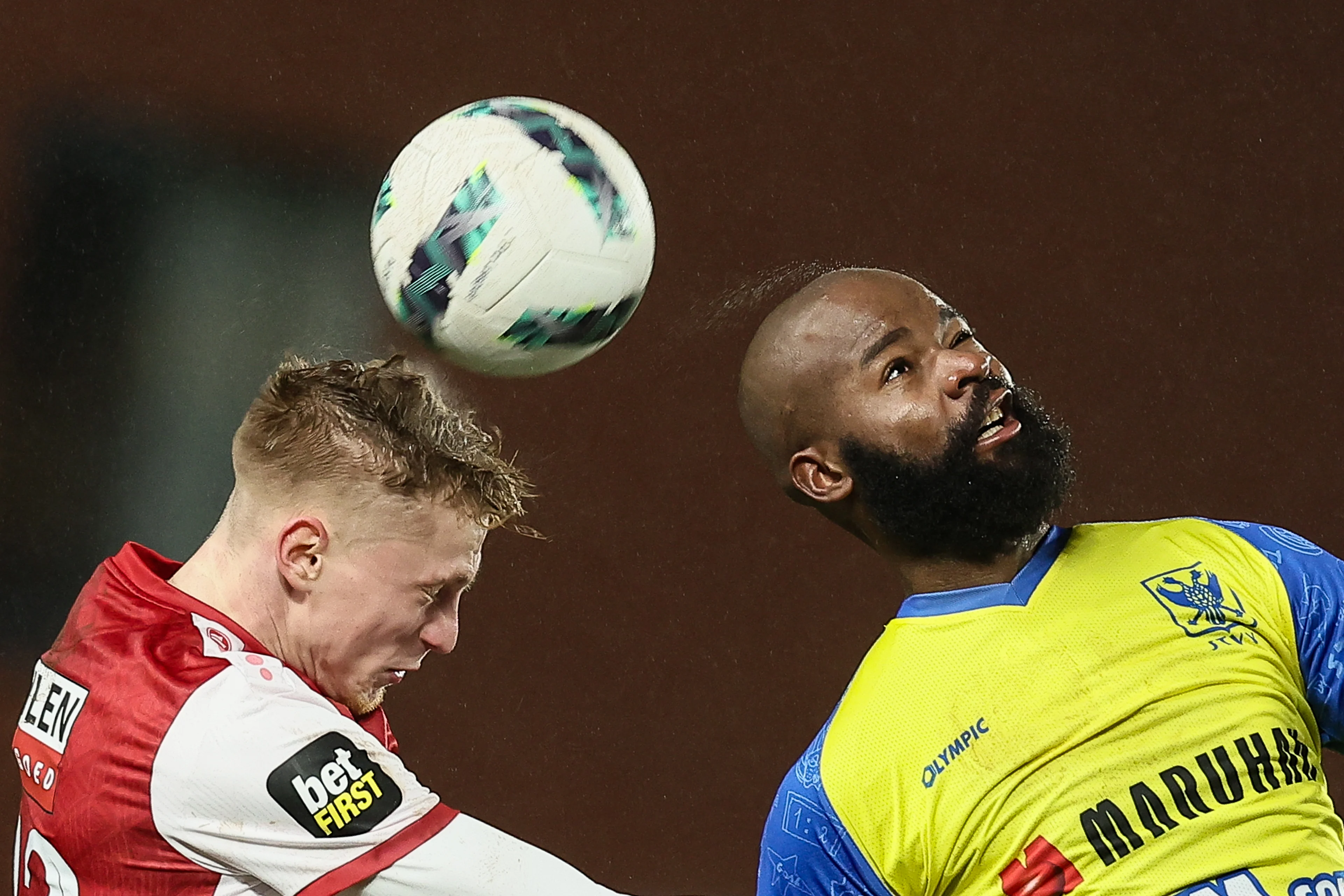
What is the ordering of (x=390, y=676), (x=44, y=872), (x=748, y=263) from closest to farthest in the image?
(x=44, y=872) → (x=390, y=676) → (x=748, y=263)

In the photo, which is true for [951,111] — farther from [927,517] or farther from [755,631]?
[927,517]

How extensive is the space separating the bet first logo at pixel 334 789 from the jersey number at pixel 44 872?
206mm

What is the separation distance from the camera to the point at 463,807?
8.91 ft

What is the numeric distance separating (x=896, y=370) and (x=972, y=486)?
134mm

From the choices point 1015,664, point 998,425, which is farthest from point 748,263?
point 1015,664

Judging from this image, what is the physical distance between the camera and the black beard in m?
1.37

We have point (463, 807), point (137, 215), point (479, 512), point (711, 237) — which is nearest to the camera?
point (479, 512)

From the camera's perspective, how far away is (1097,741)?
1.25 metres

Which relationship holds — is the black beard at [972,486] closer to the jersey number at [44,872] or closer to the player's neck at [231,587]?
the player's neck at [231,587]

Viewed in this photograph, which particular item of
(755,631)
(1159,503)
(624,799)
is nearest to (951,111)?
(1159,503)

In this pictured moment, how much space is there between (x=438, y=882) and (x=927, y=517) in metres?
0.58

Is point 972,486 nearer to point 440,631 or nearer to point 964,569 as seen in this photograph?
point 964,569

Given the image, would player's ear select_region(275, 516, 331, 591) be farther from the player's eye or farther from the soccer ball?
the player's eye

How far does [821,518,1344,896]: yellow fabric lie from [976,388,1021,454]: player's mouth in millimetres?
142
